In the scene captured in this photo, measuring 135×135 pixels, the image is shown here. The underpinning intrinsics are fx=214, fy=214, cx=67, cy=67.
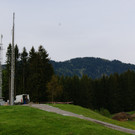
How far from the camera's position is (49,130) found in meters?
14.8

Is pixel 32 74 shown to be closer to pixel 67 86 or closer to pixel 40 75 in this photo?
pixel 40 75

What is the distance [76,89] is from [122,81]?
70.0 feet

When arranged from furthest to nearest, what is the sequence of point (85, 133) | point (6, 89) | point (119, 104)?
point (119, 104) < point (6, 89) < point (85, 133)

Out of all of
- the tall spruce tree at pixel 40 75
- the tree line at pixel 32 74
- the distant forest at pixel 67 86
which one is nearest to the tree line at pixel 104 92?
the distant forest at pixel 67 86

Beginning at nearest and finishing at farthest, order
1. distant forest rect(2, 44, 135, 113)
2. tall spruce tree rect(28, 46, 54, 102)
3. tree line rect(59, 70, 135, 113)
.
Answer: tall spruce tree rect(28, 46, 54, 102) → distant forest rect(2, 44, 135, 113) → tree line rect(59, 70, 135, 113)

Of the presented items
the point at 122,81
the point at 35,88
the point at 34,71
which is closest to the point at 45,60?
the point at 34,71

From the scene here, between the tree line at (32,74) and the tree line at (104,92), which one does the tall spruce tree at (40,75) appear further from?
the tree line at (104,92)

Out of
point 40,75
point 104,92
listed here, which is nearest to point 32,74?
point 40,75

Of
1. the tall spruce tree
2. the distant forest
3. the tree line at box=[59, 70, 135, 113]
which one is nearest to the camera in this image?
the tall spruce tree

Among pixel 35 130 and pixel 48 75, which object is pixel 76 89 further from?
pixel 35 130

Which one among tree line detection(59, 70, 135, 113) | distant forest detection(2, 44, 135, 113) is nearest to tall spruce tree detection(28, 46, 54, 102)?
distant forest detection(2, 44, 135, 113)

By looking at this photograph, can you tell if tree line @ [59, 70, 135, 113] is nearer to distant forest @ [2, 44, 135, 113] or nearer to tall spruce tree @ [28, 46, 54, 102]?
distant forest @ [2, 44, 135, 113]

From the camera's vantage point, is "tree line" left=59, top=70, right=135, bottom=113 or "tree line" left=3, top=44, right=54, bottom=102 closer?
"tree line" left=3, top=44, right=54, bottom=102

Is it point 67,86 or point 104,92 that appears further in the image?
point 104,92
